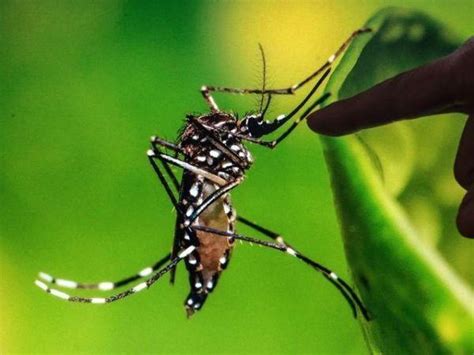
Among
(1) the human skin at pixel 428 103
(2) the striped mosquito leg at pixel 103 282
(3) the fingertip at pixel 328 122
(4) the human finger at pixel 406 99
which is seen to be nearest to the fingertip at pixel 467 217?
(1) the human skin at pixel 428 103

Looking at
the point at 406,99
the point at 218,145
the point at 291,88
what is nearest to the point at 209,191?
the point at 218,145

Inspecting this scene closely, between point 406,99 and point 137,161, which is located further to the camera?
point 137,161

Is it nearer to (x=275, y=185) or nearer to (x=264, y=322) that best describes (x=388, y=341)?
(x=264, y=322)

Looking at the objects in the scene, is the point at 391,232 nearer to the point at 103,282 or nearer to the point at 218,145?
the point at 218,145

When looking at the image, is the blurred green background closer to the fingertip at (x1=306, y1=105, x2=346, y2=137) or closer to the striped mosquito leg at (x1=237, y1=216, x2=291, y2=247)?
the striped mosquito leg at (x1=237, y1=216, x2=291, y2=247)

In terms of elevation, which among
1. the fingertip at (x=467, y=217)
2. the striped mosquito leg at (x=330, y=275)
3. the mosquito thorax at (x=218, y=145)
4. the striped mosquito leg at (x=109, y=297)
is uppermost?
the mosquito thorax at (x=218, y=145)

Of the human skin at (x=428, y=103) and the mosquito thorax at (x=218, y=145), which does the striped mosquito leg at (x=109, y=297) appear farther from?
the human skin at (x=428, y=103)
